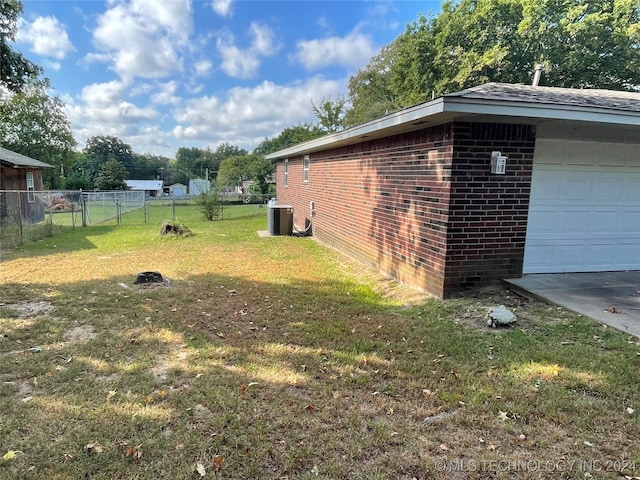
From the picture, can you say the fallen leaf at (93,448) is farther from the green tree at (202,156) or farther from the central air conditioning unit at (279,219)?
the green tree at (202,156)

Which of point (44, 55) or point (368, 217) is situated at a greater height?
point (44, 55)

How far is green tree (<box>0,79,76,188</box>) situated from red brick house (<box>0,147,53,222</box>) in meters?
16.8

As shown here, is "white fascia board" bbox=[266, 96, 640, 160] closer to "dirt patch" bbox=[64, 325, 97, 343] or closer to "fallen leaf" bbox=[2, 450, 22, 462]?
"dirt patch" bbox=[64, 325, 97, 343]

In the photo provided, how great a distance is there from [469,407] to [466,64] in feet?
78.6

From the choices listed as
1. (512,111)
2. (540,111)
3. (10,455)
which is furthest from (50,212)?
(540,111)

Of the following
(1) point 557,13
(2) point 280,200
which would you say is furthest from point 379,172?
(1) point 557,13

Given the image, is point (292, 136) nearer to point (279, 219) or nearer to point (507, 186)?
point (279, 219)

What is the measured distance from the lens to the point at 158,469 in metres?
2.13

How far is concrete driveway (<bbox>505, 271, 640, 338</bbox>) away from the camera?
414cm

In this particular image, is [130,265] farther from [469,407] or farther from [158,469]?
[469,407]

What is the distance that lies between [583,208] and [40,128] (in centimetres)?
4180

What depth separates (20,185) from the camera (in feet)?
60.2

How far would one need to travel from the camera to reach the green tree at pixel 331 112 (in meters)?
35.8

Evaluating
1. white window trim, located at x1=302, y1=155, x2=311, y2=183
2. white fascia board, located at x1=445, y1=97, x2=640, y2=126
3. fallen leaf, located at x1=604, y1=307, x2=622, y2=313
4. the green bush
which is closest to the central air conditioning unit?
white window trim, located at x1=302, y1=155, x2=311, y2=183
